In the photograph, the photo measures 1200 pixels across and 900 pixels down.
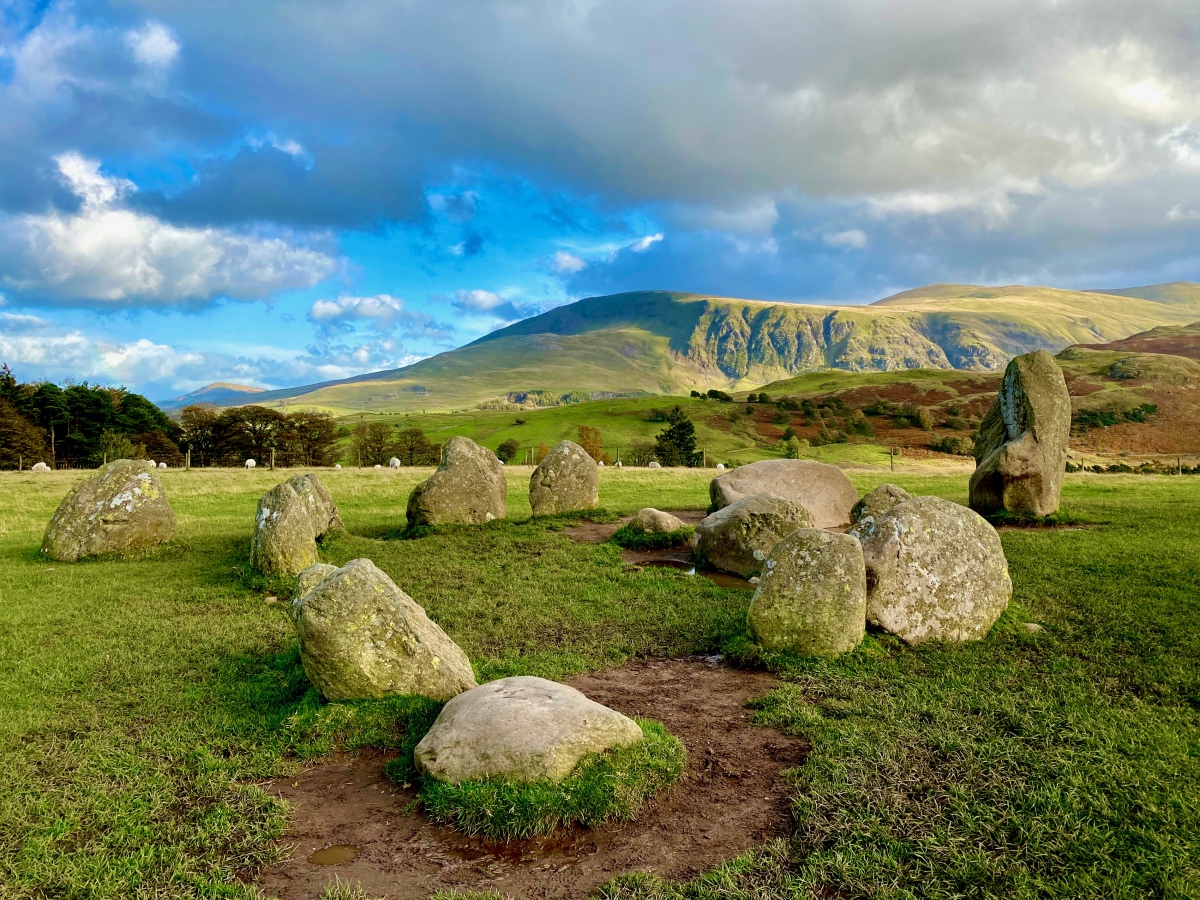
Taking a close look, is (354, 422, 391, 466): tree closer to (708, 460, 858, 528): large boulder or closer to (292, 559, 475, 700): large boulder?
(708, 460, 858, 528): large boulder

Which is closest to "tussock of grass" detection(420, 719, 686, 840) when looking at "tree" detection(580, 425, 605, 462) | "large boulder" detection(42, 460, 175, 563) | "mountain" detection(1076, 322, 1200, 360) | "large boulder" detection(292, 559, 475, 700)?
"large boulder" detection(292, 559, 475, 700)

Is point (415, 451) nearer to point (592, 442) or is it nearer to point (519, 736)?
point (592, 442)

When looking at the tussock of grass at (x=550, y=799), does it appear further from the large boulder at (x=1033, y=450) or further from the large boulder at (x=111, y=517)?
the large boulder at (x=1033, y=450)

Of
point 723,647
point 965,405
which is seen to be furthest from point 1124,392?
point 723,647

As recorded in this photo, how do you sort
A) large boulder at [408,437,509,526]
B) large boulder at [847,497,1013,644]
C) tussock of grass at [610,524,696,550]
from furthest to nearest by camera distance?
large boulder at [408,437,509,526] < tussock of grass at [610,524,696,550] < large boulder at [847,497,1013,644]

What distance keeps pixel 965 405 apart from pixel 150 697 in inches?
4115

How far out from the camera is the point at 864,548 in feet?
36.8

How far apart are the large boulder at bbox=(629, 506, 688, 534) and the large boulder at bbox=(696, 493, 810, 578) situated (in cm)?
298

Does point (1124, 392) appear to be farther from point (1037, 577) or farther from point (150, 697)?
point (150, 697)

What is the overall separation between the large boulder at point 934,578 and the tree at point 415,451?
5740 centimetres

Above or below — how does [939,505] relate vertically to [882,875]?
above

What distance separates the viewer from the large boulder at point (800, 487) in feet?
70.2

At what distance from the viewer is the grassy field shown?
5434mm

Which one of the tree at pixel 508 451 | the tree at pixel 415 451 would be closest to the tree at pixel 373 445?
the tree at pixel 415 451
